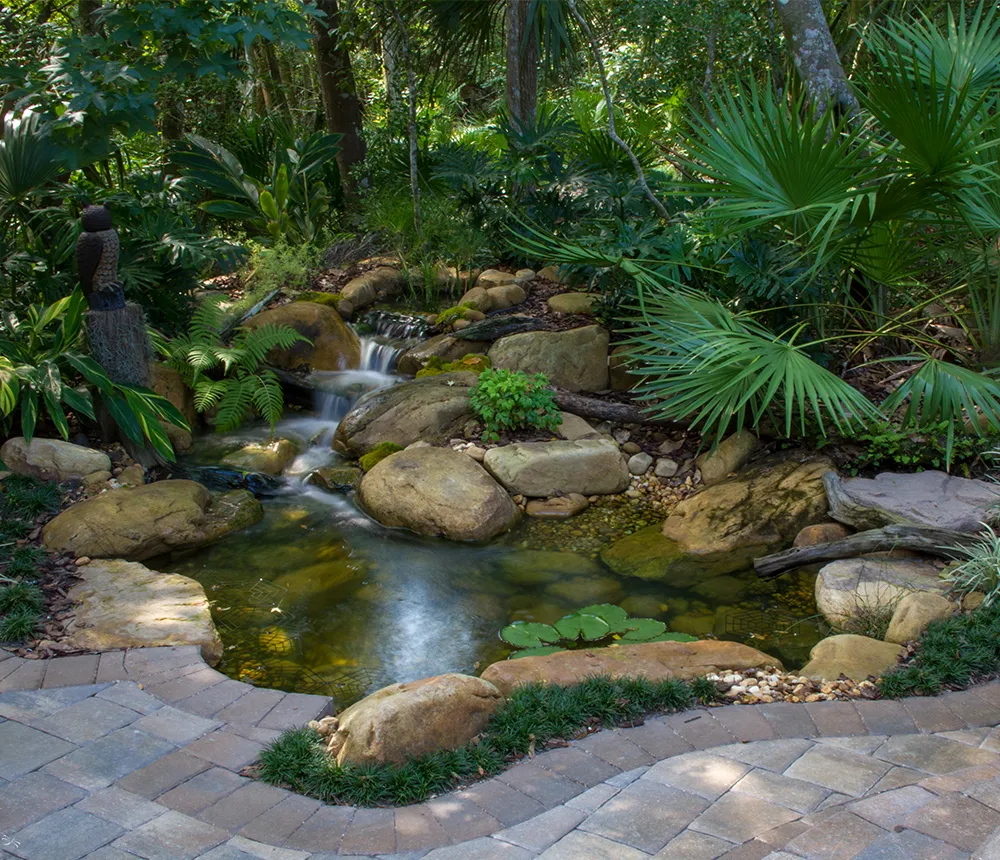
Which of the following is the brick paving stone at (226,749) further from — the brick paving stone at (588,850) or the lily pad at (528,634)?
the lily pad at (528,634)

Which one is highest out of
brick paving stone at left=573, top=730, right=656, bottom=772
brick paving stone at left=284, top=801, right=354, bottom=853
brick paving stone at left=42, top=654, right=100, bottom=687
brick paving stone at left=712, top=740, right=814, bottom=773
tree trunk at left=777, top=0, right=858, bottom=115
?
tree trunk at left=777, top=0, right=858, bottom=115

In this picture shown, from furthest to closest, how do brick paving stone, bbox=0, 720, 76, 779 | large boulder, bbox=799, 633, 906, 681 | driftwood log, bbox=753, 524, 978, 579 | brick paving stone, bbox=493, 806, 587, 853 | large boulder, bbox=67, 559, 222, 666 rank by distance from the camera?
1. driftwood log, bbox=753, 524, 978, 579
2. large boulder, bbox=67, 559, 222, 666
3. large boulder, bbox=799, 633, 906, 681
4. brick paving stone, bbox=0, 720, 76, 779
5. brick paving stone, bbox=493, 806, 587, 853

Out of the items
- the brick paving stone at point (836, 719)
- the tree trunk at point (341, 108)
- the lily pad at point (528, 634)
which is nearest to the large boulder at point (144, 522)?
the lily pad at point (528, 634)

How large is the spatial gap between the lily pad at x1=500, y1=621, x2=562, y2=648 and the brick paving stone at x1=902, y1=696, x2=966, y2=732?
1.79 meters

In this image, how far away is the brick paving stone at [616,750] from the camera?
3.42 metres

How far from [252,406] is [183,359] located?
2.38 ft

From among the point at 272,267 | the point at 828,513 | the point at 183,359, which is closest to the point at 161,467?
the point at 183,359

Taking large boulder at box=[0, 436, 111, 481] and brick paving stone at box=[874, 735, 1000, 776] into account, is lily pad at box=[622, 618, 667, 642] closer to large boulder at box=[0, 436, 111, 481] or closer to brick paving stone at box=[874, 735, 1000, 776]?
brick paving stone at box=[874, 735, 1000, 776]

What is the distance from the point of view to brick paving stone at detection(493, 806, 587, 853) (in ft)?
9.66

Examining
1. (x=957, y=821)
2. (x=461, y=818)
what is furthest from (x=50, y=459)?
(x=957, y=821)

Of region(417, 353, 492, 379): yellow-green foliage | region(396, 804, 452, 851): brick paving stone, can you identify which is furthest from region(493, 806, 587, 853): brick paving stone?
region(417, 353, 492, 379): yellow-green foliage

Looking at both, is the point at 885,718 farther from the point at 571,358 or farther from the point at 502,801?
the point at 571,358

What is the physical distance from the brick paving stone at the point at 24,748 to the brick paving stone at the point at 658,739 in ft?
7.18

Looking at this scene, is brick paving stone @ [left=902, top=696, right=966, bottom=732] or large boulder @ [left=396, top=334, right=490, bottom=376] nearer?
brick paving stone @ [left=902, top=696, right=966, bottom=732]
